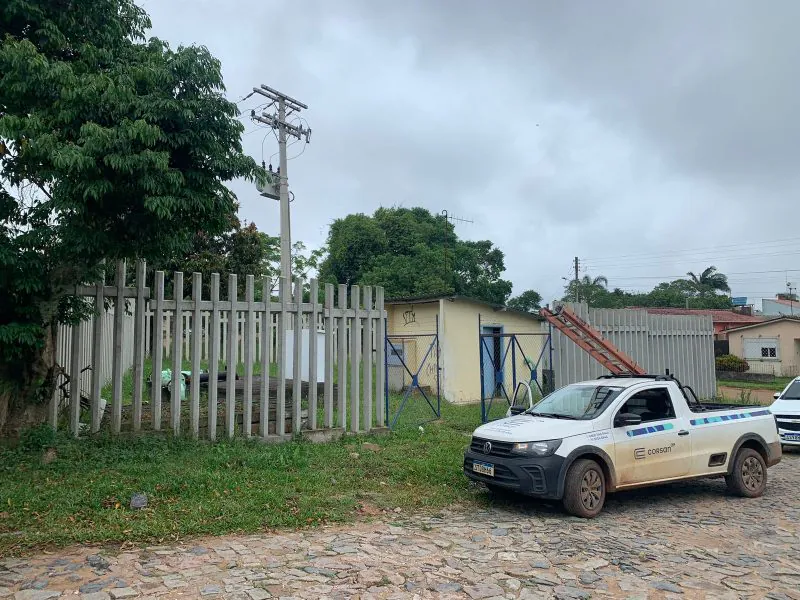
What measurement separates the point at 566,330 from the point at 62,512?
31.5 feet

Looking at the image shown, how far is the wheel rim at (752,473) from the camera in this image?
795 centimetres

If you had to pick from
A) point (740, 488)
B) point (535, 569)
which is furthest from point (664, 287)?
point (535, 569)

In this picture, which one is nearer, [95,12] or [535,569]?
[535,569]

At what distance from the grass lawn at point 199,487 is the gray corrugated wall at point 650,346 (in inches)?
241

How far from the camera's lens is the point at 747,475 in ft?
26.2

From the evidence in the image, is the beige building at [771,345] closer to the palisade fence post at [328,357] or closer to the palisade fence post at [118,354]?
the palisade fence post at [328,357]

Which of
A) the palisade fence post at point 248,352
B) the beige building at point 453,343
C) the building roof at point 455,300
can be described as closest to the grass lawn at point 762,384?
the building roof at point 455,300

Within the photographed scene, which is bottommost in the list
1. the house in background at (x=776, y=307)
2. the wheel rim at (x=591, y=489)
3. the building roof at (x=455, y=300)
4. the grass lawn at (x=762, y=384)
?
the wheel rim at (x=591, y=489)

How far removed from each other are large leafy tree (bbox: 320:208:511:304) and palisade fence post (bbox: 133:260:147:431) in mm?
25549

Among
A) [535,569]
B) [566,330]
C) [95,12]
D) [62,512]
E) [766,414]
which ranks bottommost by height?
[535,569]

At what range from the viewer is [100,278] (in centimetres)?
740

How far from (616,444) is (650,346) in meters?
9.38

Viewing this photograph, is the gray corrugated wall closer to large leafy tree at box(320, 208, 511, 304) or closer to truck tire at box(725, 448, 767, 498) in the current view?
truck tire at box(725, 448, 767, 498)

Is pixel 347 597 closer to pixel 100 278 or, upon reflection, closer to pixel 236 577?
pixel 236 577
